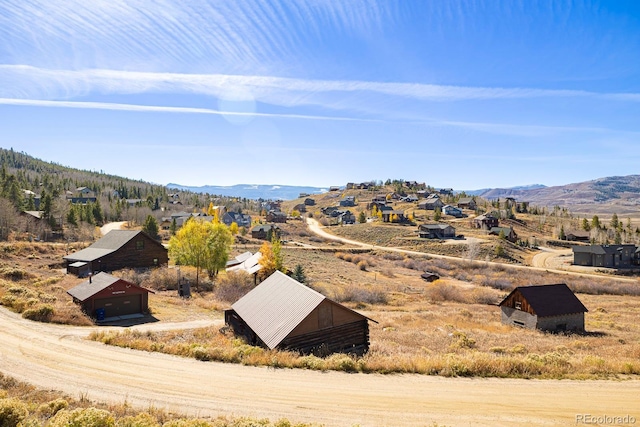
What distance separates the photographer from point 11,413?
12.2 m

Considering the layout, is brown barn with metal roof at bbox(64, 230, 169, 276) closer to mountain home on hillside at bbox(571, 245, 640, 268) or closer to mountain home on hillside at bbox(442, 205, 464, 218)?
mountain home on hillside at bbox(571, 245, 640, 268)

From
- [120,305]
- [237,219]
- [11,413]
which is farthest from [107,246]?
[237,219]

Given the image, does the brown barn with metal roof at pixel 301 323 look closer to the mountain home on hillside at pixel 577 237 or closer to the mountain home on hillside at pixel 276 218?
the mountain home on hillside at pixel 577 237

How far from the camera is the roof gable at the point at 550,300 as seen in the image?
37.8 metres

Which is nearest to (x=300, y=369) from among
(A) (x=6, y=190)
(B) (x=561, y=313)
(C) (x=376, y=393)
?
(C) (x=376, y=393)

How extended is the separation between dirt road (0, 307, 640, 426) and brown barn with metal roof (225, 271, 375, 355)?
3.26 m

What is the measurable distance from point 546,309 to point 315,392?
31.9 metres

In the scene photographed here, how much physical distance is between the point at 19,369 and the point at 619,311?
63.9 metres

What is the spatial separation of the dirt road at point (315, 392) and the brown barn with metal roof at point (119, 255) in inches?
1388

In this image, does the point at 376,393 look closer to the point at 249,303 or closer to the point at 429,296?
the point at 249,303

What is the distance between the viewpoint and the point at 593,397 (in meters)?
15.8

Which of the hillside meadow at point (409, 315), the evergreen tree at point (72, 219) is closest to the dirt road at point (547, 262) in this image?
the hillside meadow at point (409, 315)

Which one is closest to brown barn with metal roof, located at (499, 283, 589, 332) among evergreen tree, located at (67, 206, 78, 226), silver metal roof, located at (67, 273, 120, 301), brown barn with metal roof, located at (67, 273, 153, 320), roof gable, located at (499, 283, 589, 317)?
roof gable, located at (499, 283, 589, 317)

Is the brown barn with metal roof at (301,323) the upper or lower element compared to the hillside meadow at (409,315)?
upper
